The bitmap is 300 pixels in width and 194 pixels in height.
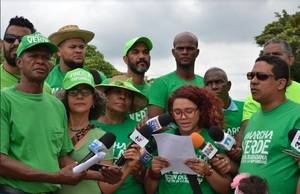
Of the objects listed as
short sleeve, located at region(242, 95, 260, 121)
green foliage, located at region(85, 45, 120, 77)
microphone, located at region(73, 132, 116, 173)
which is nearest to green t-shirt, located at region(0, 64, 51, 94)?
microphone, located at region(73, 132, 116, 173)

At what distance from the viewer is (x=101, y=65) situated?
29.6 metres

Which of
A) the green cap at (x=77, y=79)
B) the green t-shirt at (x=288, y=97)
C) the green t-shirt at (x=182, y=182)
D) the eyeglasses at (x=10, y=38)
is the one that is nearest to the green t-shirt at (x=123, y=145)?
the green t-shirt at (x=182, y=182)

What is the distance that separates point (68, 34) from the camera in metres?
7.38

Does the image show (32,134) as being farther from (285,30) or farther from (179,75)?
(285,30)

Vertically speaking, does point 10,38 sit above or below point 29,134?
above

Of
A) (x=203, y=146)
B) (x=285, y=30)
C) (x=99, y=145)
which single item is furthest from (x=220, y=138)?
(x=285, y=30)

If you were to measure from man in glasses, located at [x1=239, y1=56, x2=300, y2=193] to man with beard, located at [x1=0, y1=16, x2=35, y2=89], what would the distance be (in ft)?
8.57

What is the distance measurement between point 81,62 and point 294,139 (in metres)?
3.33

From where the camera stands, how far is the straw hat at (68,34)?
24.1ft

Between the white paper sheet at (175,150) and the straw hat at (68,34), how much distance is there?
2.79 m

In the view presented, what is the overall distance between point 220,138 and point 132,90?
1.35 meters

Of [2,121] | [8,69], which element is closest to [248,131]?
[2,121]

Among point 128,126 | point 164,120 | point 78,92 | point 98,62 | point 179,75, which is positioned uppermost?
point 98,62

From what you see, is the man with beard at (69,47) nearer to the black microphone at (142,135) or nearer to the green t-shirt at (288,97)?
the green t-shirt at (288,97)
